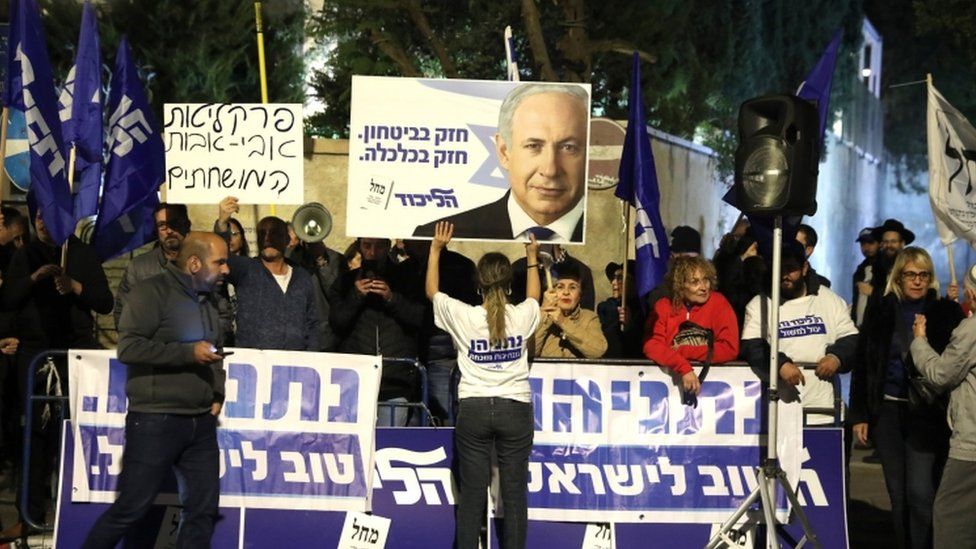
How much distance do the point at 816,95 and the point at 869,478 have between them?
4.68 m

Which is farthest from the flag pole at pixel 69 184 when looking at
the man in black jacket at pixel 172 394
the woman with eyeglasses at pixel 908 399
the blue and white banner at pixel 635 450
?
the woman with eyeglasses at pixel 908 399

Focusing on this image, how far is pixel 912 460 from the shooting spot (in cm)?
948

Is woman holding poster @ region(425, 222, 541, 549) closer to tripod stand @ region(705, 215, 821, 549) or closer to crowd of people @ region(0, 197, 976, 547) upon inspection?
crowd of people @ region(0, 197, 976, 547)

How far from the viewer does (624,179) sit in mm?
10734

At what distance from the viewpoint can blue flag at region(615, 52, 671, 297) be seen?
10406mm

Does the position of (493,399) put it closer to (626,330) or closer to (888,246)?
(626,330)

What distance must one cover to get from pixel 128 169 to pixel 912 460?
5921 mm

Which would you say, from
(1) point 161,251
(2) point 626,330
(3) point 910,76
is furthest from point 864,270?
(3) point 910,76

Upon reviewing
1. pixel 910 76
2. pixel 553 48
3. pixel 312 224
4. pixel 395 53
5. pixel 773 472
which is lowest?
pixel 773 472

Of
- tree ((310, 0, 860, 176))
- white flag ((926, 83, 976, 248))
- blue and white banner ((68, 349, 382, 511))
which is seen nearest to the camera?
blue and white banner ((68, 349, 382, 511))

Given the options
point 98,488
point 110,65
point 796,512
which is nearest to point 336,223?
point 110,65

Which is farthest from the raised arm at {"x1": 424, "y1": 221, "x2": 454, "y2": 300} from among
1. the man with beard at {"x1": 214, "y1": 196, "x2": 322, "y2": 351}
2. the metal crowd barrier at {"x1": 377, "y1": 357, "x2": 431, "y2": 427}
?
the man with beard at {"x1": 214, "y1": 196, "x2": 322, "y2": 351}

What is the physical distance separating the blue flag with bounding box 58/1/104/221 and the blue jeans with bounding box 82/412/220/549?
260cm

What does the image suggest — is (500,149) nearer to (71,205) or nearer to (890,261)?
(71,205)
